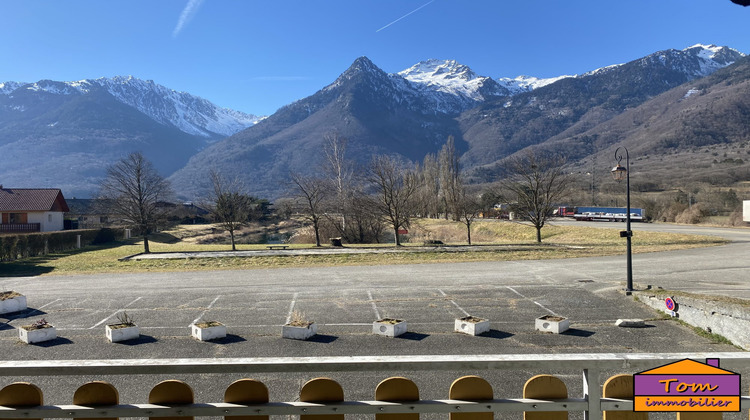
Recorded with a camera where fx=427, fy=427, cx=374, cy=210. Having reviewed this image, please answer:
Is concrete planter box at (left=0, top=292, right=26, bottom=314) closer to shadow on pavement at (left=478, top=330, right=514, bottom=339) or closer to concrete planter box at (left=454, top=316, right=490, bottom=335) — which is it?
concrete planter box at (left=454, top=316, right=490, bottom=335)

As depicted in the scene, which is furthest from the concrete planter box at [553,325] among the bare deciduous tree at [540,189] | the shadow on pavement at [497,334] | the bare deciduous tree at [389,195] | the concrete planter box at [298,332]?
the bare deciduous tree at [540,189]

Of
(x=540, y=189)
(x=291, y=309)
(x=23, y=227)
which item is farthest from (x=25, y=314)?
(x=23, y=227)

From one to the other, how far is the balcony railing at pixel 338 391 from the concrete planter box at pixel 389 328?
7568 millimetres

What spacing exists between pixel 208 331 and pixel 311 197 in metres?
26.5

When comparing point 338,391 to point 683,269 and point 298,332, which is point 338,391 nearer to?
point 298,332

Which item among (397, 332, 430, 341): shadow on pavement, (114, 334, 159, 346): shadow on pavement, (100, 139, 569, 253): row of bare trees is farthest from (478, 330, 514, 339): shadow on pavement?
(100, 139, 569, 253): row of bare trees

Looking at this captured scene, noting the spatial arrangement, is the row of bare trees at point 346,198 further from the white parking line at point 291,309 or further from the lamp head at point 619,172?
the lamp head at point 619,172

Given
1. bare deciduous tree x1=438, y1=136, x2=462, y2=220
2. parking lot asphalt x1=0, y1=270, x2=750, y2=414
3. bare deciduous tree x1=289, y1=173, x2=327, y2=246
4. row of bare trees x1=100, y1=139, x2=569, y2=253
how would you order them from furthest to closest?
bare deciduous tree x1=438, y1=136, x2=462, y2=220 < bare deciduous tree x1=289, y1=173, x2=327, y2=246 < row of bare trees x1=100, y1=139, x2=569, y2=253 < parking lot asphalt x1=0, y1=270, x2=750, y2=414

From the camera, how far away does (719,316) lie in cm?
999

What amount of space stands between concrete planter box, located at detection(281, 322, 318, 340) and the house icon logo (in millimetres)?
8253

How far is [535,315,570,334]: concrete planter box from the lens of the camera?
10188 mm

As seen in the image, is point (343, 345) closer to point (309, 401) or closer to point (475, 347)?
point (475, 347)

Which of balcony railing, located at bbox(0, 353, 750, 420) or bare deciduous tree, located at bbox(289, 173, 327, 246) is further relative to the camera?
bare deciduous tree, located at bbox(289, 173, 327, 246)

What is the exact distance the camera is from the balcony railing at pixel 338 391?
2430 mm
